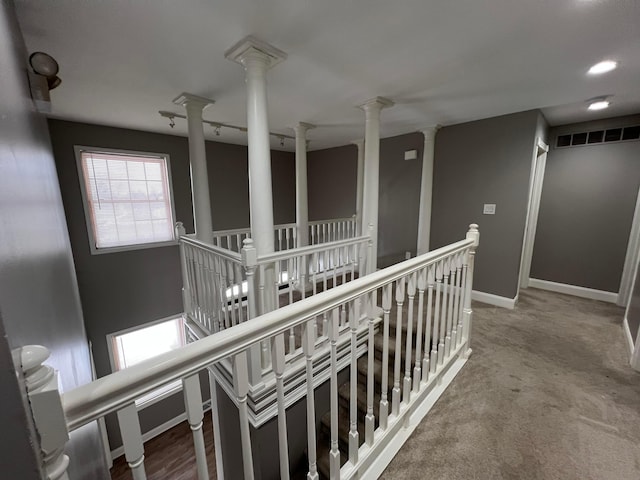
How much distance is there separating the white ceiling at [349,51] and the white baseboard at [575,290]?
2277 millimetres

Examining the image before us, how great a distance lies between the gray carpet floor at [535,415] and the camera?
53.1 inches

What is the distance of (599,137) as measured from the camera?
10.8 ft

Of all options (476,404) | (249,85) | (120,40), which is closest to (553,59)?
(249,85)

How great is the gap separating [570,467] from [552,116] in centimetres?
370

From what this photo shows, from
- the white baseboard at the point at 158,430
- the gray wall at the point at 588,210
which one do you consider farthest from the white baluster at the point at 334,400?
the gray wall at the point at 588,210

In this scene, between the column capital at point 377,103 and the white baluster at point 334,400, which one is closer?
the white baluster at point 334,400

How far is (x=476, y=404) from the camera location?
1751 mm

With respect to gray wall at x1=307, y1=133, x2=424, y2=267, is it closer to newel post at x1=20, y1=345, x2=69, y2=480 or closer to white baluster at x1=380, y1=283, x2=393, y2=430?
white baluster at x1=380, y1=283, x2=393, y2=430

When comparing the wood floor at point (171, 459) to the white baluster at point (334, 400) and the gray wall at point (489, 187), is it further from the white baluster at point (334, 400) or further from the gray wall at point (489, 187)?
the gray wall at point (489, 187)

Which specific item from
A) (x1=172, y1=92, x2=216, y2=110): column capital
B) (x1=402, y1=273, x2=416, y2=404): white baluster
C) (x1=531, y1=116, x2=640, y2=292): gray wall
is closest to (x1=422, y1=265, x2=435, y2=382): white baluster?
(x1=402, y1=273, x2=416, y2=404): white baluster

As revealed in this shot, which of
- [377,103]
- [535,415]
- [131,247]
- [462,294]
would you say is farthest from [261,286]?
[131,247]

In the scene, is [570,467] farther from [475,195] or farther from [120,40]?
[120,40]

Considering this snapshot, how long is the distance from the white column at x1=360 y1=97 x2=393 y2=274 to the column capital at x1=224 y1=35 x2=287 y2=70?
120 centimetres

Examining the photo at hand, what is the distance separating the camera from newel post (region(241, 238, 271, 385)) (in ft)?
5.78
